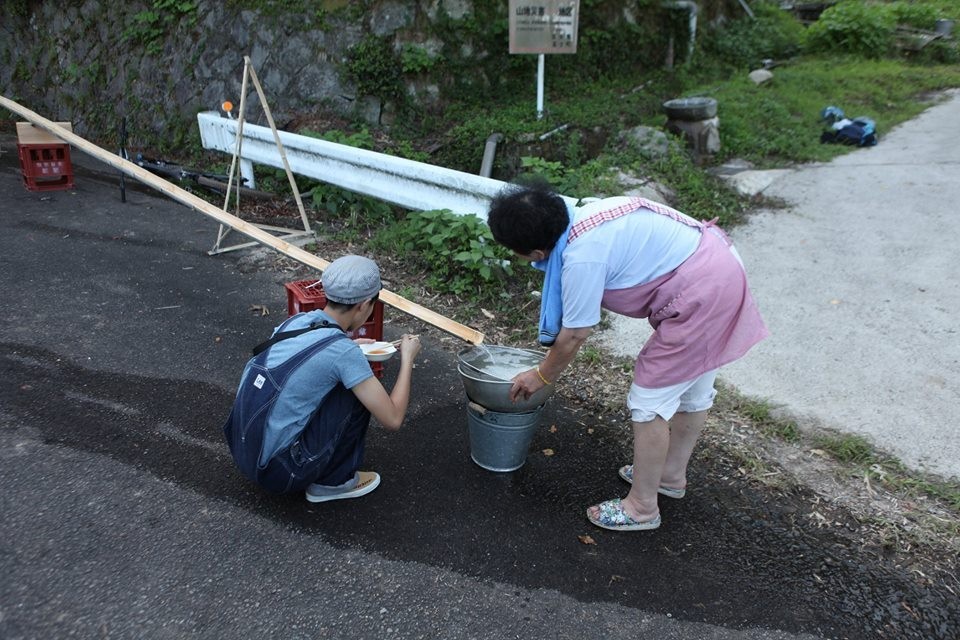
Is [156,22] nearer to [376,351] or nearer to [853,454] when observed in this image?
[376,351]

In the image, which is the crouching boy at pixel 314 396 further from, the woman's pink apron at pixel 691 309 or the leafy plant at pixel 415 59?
the leafy plant at pixel 415 59

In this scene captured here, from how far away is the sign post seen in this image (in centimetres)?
742

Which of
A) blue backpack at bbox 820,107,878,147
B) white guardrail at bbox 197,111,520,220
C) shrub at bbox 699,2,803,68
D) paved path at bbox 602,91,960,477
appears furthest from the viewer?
shrub at bbox 699,2,803,68

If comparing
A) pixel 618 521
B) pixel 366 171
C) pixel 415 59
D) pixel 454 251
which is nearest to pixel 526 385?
pixel 618 521

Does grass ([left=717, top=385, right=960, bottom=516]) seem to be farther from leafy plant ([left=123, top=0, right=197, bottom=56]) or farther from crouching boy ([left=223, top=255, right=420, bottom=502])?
leafy plant ([left=123, top=0, right=197, bottom=56])

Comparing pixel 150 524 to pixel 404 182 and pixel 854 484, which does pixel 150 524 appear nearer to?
pixel 854 484

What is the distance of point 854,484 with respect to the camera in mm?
3416

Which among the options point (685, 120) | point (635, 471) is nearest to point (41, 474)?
point (635, 471)

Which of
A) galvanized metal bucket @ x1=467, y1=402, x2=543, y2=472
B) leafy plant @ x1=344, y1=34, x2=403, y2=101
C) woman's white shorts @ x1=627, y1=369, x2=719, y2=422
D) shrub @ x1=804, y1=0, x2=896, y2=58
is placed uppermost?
shrub @ x1=804, y1=0, x2=896, y2=58

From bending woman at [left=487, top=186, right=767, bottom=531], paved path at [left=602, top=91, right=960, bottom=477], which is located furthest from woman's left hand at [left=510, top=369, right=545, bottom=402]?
paved path at [left=602, top=91, right=960, bottom=477]

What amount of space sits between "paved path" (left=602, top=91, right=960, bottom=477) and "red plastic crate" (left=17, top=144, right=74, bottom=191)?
636cm

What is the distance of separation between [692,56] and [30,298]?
9.16 m

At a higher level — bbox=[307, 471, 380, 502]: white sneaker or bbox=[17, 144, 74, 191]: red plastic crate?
bbox=[17, 144, 74, 191]: red plastic crate

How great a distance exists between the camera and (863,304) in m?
4.93
